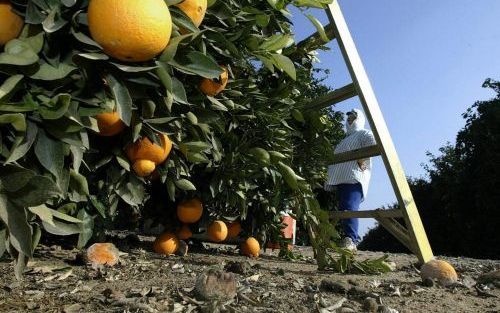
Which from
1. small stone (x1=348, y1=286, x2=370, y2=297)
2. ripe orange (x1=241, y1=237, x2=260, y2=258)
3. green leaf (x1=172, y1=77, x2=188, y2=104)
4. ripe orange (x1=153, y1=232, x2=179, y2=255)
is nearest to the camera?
green leaf (x1=172, y1=77, x2=188, y2=104)

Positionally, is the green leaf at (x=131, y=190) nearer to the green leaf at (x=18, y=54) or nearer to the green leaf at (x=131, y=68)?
the green leaf at (x=131, y=68)

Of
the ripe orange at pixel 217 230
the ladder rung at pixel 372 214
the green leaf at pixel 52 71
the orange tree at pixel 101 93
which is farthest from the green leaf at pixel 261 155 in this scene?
the green leaf at pixel 52 71

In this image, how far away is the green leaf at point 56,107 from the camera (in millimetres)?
1159

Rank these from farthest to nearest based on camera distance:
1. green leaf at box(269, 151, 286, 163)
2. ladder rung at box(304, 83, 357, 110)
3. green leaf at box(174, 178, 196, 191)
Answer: ladder rung at box(304, 83, 357, 110) < green leaf at box(269, 151, 286, 163) < green leaf at box(174, 178, 196, 191)

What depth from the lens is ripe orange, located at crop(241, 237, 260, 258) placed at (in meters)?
3.85

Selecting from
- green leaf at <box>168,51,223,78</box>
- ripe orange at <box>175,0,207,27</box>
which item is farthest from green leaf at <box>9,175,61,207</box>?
ripe orange at <box>175,0,207,27</box>

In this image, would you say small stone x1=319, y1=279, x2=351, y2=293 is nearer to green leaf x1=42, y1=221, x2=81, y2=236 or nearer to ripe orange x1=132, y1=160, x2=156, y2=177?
ripe orange x1=132, y1=160, x2=156, y2=177

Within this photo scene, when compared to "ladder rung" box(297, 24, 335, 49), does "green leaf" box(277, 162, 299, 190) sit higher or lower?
lower

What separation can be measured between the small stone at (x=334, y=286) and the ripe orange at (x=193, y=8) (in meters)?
1.44

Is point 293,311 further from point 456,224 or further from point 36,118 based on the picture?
point 456,224

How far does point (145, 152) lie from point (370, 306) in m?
1.13

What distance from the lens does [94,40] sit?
1.23m

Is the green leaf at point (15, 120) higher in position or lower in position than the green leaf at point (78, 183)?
higher

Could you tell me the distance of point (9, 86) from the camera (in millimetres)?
1116
